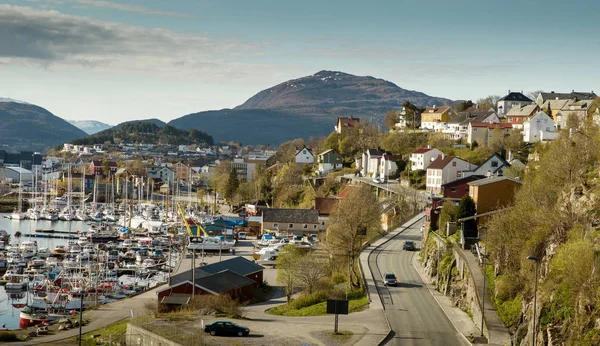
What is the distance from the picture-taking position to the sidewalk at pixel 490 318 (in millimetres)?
19969

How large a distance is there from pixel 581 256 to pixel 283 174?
208 feet

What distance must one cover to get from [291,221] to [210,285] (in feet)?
89.7

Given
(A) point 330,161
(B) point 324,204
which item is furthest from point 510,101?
(B) point 324,204

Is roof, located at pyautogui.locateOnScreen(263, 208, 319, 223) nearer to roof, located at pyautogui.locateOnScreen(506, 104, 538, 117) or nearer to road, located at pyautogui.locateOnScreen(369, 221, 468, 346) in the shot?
road, located at pyautogui.locateOnScreen(369, 221, 468, 346)

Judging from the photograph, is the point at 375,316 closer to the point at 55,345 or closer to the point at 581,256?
the point at 581,256

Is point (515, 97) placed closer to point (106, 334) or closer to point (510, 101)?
point (510, 101)

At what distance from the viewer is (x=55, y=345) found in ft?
86.2

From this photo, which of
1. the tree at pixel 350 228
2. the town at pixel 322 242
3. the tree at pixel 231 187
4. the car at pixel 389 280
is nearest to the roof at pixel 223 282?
the town at pixel 322 242

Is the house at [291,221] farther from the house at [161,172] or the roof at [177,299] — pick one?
the house at [161,172]

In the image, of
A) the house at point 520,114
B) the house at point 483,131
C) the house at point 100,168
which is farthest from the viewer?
the house at point 100,168

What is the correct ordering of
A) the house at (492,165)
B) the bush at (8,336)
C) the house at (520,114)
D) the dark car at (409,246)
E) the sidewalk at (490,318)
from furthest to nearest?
the house at (520,114) < the house at (492,165) < the dark car at (409,246) < the bush at (8,336) < the sidewalk at (490,318)

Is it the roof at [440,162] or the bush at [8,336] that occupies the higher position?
the roof at [440,162]

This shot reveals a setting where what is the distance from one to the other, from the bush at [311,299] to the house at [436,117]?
161ft

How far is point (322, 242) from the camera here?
40312mm
